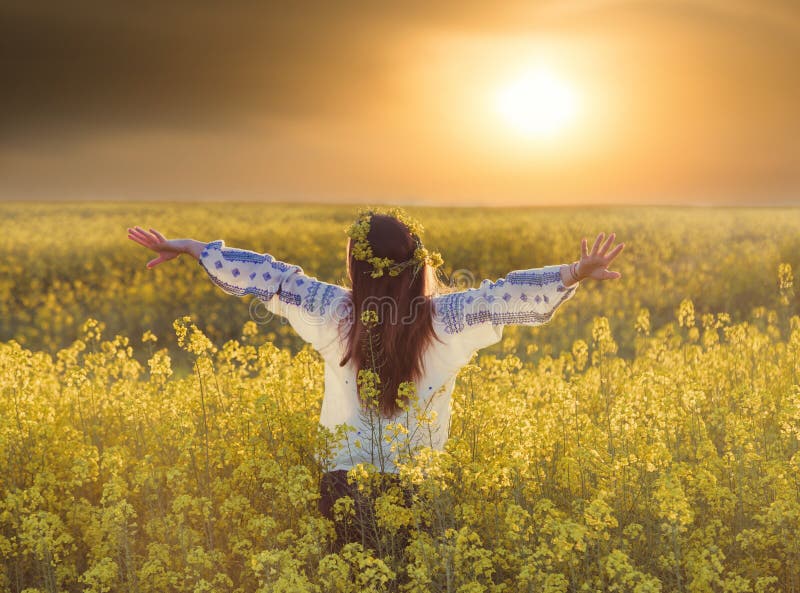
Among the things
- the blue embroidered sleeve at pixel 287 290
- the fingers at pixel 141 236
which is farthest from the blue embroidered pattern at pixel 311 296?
the fingers at pixel 141 236

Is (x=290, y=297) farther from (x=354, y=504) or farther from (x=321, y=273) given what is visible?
(x=321, y=273)

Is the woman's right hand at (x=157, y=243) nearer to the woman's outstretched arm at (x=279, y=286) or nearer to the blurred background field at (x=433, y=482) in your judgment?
the woman's outstretched arm at (x=279, y=286)

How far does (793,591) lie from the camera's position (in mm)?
3920

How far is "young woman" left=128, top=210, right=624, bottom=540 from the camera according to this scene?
13.1 feet

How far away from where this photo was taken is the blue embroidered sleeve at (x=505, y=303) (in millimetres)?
3984

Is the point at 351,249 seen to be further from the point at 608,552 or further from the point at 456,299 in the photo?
the point at 608,552

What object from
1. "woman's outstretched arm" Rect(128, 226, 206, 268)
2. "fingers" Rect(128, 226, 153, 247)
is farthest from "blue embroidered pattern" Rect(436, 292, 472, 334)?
"fingers" Rect(128, 226, 153, 247)

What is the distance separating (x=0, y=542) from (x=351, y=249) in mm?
2464

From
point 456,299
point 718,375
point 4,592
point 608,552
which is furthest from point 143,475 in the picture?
point 718,375

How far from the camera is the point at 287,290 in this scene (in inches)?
173

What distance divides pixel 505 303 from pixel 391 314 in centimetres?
59

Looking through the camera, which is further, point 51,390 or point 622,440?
point 51,390

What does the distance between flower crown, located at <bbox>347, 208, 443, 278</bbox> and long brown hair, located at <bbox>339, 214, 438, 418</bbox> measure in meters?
0.03

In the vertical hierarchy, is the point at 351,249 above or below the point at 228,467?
above
